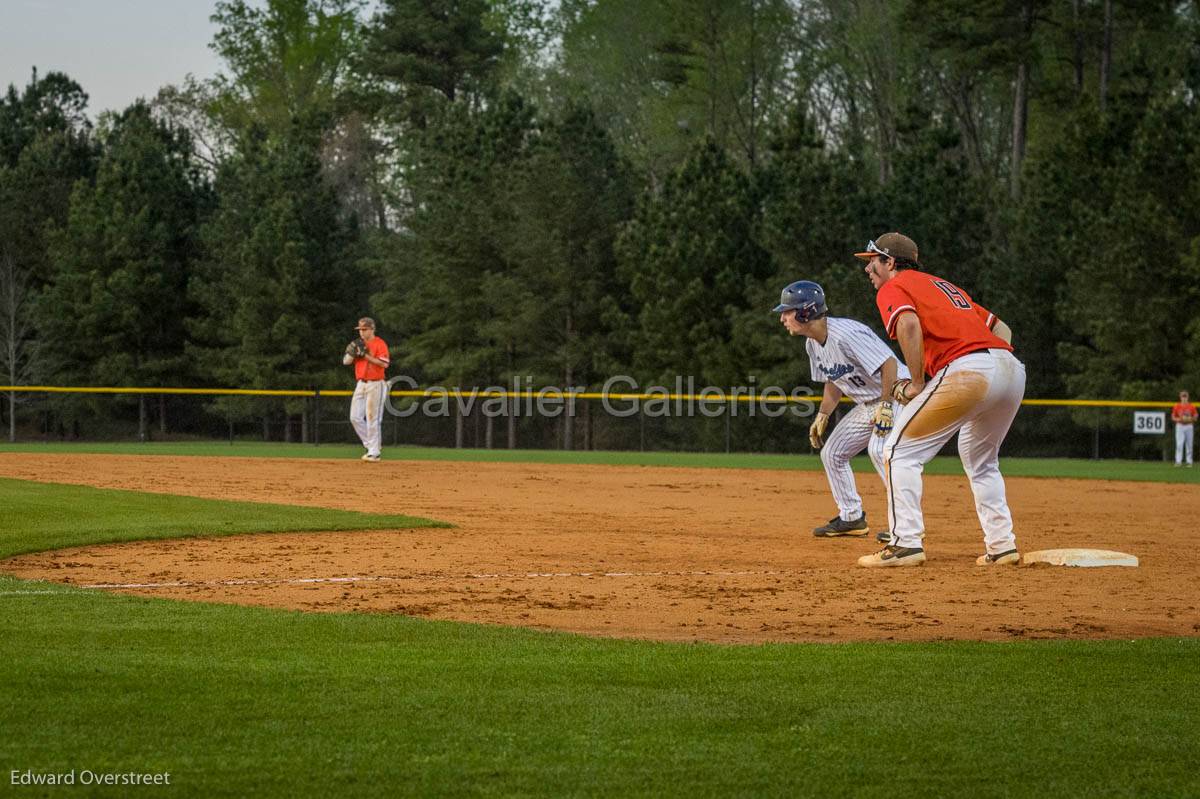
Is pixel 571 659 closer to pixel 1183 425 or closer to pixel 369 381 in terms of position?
pixel 369 381

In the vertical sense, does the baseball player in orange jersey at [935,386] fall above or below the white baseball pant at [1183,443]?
above

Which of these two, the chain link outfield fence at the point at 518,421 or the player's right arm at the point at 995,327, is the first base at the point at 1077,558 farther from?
the chain link outfield fence at the point at 518,421

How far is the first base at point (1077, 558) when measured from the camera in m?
9.74

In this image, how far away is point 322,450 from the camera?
1195 inches

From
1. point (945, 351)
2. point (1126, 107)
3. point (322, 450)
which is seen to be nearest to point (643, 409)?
point (322, 450)

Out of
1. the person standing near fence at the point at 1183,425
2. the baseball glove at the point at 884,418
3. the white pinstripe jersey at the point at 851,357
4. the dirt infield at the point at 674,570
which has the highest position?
the white pinstripe jersey at the point at 851,357

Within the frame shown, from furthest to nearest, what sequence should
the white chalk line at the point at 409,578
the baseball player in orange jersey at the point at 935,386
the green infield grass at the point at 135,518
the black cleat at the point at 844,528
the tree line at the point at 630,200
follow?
the tree line at the point at 630,200 → the black cleat at the point at 844,528 → the green infield grass at the point at 135,518 → the baseball player in orange jersey at the point at 935,386 → the white chalk line at the point at 409,578

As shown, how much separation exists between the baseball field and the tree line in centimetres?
2146

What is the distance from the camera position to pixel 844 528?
11.8 metres

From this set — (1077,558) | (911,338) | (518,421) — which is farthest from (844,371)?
(518,421)

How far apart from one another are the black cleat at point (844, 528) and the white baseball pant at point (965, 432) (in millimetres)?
1963

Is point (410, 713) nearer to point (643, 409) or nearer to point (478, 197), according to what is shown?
point (643, 409)

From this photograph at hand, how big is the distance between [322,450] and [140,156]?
19.4 meters

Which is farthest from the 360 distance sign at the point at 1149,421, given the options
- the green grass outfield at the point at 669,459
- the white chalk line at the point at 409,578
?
the white chalk line at the point at 409,578
